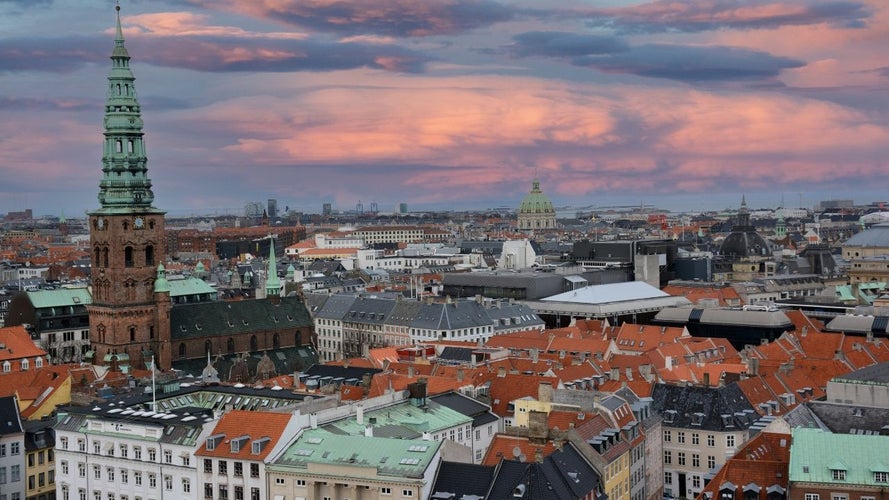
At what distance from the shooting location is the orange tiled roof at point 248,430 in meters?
77.6

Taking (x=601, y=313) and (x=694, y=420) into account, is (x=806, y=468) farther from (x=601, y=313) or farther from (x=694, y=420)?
(x=601, y=313)

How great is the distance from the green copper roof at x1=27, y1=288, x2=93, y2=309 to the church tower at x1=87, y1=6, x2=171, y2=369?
18331mm

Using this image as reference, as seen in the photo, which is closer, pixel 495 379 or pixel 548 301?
pixel 495 379

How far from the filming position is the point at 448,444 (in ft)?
264

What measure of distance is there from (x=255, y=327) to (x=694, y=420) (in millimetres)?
79009

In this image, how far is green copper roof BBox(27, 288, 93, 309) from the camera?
163m

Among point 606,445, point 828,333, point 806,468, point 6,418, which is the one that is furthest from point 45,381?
point 828,333

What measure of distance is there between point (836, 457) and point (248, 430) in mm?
37221

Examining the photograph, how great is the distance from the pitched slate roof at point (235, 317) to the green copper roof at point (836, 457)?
95.5 m

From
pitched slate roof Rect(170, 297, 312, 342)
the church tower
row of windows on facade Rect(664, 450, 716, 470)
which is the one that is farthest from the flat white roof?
row of windows on facade Rect(664, 450, 716, 470)

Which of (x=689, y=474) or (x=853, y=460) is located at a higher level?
(x=853, y=460)

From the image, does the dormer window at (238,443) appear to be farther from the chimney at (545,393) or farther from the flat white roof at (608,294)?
the flat white roof at (608,294)

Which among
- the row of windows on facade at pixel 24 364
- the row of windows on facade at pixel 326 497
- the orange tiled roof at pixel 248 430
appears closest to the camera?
the row of windows on facade at pixel 326 497

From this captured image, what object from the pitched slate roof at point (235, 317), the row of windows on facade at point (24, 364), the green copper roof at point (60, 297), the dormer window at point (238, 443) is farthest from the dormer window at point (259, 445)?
the green copper roof at point (60, 297)
